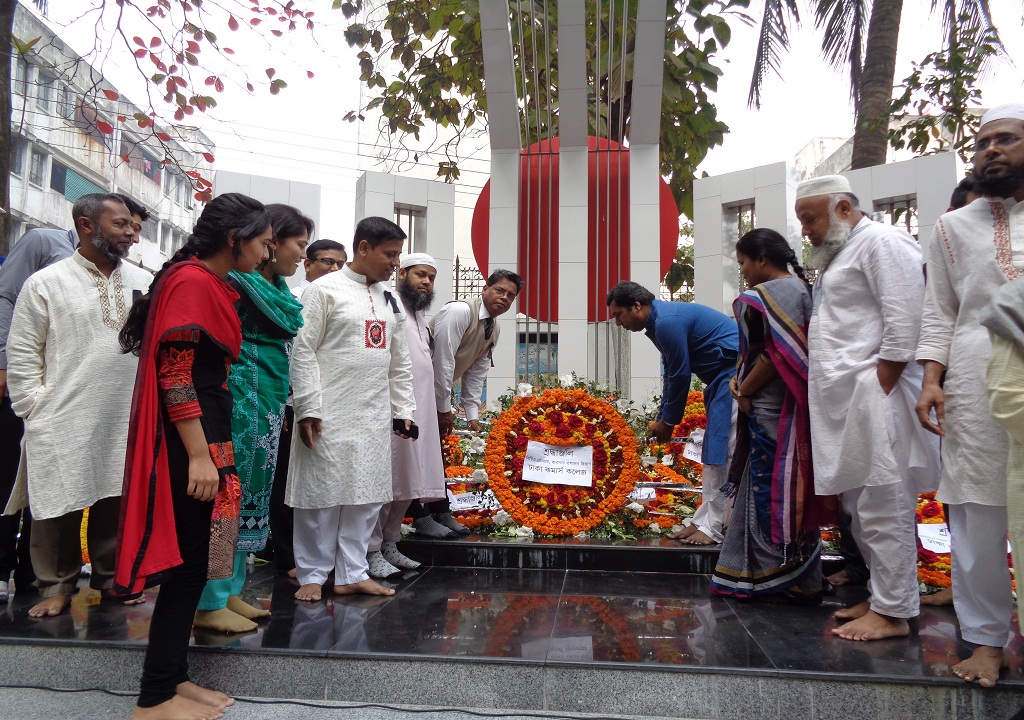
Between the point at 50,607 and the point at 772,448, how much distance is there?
3311 mm

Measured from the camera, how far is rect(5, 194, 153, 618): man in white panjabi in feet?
10.8

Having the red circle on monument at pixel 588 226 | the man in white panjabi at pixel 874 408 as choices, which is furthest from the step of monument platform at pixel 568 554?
the red circle on monument at pixel 588 226

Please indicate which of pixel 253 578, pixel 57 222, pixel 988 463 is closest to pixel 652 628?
pixel 988 463

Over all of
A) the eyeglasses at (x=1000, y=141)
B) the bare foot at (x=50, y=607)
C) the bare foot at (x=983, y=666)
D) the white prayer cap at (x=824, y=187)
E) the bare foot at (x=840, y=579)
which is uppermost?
the white prayer cap at (x=824, y=187)

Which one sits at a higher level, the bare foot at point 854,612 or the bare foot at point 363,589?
the bare foot at point 854,612

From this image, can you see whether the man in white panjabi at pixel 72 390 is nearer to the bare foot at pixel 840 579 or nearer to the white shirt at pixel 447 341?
the white shirt at pixel 447 341

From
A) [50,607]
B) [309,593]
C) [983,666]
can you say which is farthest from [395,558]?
[983,666]

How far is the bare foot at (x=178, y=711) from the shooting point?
2.34m

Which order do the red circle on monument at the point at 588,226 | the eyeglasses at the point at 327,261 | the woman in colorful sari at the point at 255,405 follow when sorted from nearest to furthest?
the woman in colorful sari at the point at 255,405 → the eyeglasses at the point at 327,261 → the red circle on monument at the point at 588,226

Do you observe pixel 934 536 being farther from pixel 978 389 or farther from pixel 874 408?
pixel 978 389

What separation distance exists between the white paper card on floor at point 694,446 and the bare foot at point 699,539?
963mm

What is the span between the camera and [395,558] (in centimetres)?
436

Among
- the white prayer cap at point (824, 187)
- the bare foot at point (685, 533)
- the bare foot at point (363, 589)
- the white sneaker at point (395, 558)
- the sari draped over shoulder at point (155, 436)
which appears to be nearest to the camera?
the sari draped over shoulder at point (155, 436)

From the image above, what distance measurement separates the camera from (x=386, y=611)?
133 inches
